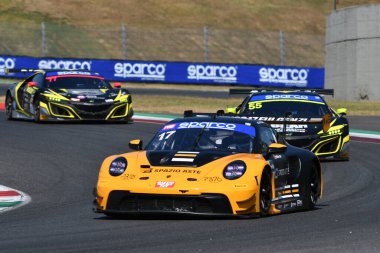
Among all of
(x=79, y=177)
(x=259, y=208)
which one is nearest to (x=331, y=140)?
(x=79, y=177)

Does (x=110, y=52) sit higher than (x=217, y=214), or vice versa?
(x=110, y=52)

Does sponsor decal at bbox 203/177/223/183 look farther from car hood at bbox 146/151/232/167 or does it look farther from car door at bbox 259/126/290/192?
car door at bbox 259/126/290/192

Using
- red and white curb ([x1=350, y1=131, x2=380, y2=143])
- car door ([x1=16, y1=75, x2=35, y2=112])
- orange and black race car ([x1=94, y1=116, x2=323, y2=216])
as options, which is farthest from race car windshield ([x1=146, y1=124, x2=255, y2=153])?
car door ([x1=16, y1=75, x2=35, y2=112])

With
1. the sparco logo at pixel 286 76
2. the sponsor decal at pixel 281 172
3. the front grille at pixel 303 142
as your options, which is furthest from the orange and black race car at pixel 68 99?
the sparco logo at pixel 286 76

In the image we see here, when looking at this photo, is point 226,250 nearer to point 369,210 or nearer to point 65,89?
point 369,210

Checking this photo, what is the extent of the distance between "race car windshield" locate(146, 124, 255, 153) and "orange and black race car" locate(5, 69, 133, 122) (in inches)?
482

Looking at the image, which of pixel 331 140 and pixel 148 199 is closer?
pixel 148 199

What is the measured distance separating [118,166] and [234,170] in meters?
1.19

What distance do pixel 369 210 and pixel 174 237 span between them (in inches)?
123

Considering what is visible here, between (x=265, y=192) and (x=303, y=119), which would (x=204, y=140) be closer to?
(x=265, y=192)

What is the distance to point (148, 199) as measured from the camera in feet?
34.1

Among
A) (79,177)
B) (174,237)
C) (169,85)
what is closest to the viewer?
(174,237)

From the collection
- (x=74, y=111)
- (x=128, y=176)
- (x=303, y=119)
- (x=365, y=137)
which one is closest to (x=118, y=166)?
(x=128, y=176)

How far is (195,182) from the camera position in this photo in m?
10.4
